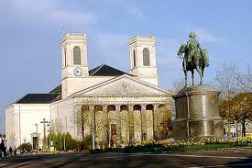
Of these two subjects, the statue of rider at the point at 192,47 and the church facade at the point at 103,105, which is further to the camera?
the church facade at the point at 103,105

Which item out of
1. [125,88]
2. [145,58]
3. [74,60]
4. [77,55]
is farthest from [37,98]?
[125,88]

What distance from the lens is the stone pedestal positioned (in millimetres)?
35594

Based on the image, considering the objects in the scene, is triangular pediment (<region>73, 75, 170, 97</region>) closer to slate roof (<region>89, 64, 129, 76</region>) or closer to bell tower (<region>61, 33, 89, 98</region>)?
bell tower (<region>61, 33, 89, 98</region>)

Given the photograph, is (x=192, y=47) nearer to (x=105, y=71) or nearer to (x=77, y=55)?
(x=77, y=55)


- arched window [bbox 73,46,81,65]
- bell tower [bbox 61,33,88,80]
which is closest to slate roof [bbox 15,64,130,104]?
bell tower [bbox 61,33,88,80]

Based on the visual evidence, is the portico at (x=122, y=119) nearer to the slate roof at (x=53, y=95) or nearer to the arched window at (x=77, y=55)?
the arched window at (x=77, y=55)

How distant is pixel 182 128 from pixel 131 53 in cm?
10541

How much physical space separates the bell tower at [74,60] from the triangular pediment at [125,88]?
31.7 feet

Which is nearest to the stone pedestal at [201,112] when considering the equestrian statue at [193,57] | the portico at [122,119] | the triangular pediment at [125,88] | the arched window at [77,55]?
the equestrian statue at [193,57]

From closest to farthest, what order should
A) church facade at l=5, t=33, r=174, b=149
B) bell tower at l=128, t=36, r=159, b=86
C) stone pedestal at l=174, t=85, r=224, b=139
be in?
stone pedestal at l=174, t=85, r=224, b=139, church facade at l=5, t=33, r=174, b=149, bell tower at l=128, t=36, r=159, b=86

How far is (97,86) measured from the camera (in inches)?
4825

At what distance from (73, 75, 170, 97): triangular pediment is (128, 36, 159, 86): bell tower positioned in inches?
366

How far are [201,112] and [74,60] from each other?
9661 centimetres

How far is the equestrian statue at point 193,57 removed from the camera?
37469 millimetres
